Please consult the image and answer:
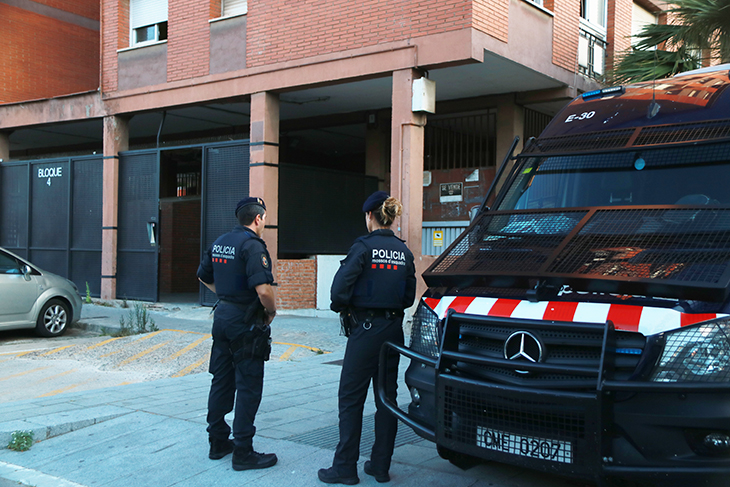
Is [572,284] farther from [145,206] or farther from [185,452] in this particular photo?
[145,206]

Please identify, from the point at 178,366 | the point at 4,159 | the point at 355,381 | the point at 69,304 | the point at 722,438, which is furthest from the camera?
the point at 4,159

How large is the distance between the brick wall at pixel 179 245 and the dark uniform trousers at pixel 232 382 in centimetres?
1391

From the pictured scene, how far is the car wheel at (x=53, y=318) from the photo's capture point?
35.9 ft

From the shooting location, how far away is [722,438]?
3064 mm

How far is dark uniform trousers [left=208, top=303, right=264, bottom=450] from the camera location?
4.68 m

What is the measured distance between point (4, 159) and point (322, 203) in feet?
29.6

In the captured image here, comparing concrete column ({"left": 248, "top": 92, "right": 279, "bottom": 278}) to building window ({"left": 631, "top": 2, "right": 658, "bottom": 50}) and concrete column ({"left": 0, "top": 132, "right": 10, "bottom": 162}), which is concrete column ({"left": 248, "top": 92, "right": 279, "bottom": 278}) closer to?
building window ({"left": 631, "top": 2, "right": 658, "bottom": 50})

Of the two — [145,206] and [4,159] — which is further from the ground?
[4,159]

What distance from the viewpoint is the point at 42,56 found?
19.1 meters

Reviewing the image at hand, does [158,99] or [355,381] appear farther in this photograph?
[158,99]

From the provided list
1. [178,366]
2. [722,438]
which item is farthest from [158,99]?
[722,438]

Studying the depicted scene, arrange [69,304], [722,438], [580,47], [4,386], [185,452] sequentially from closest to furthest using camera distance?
[722,438] → [185,452] → [4,386] → [69,304] → [580,47]

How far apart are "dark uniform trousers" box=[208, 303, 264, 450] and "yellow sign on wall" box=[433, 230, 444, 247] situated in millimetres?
9013

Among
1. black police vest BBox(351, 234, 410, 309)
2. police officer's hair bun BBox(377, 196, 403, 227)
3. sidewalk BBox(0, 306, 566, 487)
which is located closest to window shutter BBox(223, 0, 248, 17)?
sidewalk BBox(0, 306, 566, 487)
